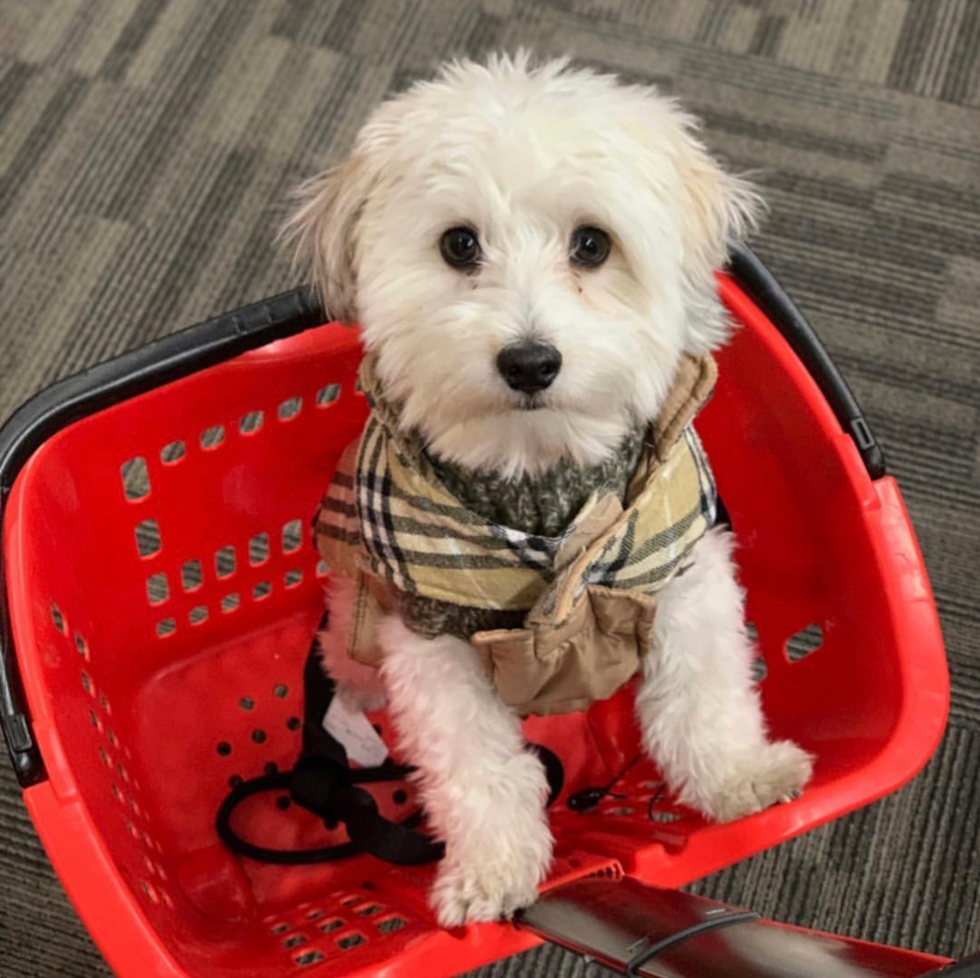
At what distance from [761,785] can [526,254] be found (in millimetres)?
514

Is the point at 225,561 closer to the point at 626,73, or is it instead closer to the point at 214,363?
the point at 214,363

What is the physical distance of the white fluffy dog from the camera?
0.79 metres

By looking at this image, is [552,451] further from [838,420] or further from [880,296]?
[880,296]

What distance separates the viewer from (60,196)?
171 cm

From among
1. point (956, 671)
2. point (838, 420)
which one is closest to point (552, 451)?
point (838, 420)

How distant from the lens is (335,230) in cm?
88

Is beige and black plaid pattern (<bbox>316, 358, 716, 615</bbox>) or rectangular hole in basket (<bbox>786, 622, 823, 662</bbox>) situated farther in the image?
rectangular hole in basket (<bbox>786, 622, 823, 662</bbox>)

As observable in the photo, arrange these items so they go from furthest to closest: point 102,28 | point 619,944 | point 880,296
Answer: point 102,28 < point 880,296 < point 619,944

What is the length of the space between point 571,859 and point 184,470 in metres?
0.53

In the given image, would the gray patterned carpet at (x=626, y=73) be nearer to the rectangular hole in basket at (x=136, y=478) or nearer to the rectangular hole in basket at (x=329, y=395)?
the rectangular hole in basket at (x=136, y=478)

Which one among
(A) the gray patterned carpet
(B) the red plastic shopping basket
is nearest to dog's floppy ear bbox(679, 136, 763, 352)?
(B) the red plastic shopping basket

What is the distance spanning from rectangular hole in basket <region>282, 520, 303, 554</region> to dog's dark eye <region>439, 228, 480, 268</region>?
0.52 metres

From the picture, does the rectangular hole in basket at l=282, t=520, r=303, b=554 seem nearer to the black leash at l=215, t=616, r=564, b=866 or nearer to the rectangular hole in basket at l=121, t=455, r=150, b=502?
the black leash at l=215, t=616, r=564, b=866

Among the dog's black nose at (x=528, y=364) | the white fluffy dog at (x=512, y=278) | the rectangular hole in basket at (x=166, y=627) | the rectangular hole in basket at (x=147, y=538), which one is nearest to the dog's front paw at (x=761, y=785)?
the white fluffy dog at (x=512, y=278)
